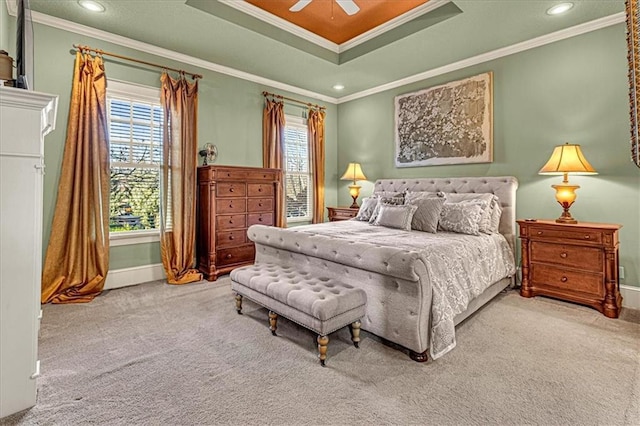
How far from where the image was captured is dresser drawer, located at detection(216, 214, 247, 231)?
4.23 metres

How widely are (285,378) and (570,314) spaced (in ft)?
9.23

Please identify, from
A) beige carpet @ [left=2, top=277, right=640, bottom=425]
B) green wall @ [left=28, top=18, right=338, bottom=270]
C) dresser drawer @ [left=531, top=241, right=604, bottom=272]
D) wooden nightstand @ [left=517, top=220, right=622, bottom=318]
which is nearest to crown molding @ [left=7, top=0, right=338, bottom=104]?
green wall @ [left=28, top=18, right=338, bottom=270]

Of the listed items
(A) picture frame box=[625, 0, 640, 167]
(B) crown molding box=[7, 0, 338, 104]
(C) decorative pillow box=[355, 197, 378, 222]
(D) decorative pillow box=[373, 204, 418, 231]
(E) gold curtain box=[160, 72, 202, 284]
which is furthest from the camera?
(C) decorative pillow box=[355, 197, 378, 222]

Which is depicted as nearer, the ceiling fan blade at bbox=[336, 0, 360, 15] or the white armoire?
the white armoire

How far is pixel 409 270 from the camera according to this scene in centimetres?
204

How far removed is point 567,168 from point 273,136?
394 centimetres

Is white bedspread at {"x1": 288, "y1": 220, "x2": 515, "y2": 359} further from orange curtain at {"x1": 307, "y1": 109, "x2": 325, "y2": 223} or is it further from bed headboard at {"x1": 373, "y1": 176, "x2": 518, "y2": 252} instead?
orange curtain at {"x1": 307, "y1": 109, "x2": 325, "y2": 223}

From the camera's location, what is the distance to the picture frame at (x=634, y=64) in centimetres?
88

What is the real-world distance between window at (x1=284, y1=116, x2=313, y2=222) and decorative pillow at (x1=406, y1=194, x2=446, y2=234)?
2606mm

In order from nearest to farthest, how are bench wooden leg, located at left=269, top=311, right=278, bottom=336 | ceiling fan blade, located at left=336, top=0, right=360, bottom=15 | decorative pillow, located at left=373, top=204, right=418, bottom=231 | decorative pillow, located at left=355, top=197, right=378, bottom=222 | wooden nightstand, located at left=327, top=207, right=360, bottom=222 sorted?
bench wooden leg, located at left=269, top=311, right=278, bottom=336, ceiling fan blade, located at left=336, top=0, right=360, bottom=15, decorative pillow, located at left=373, top=204, right=418, bottom=231, decorative pillow, located at left=355, top=197, right=378, bottom=222, wooden nightstand, located at left=327, top=207, right=360, bottom=222

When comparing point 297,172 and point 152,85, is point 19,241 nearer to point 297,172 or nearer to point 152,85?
point 152,85

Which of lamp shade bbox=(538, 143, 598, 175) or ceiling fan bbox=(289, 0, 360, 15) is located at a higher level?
ceiling fan bbox=(289, 0, 360, 15)

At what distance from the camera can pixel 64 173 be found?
342 centimetres

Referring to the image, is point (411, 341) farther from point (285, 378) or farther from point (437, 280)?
point (285, 378)
